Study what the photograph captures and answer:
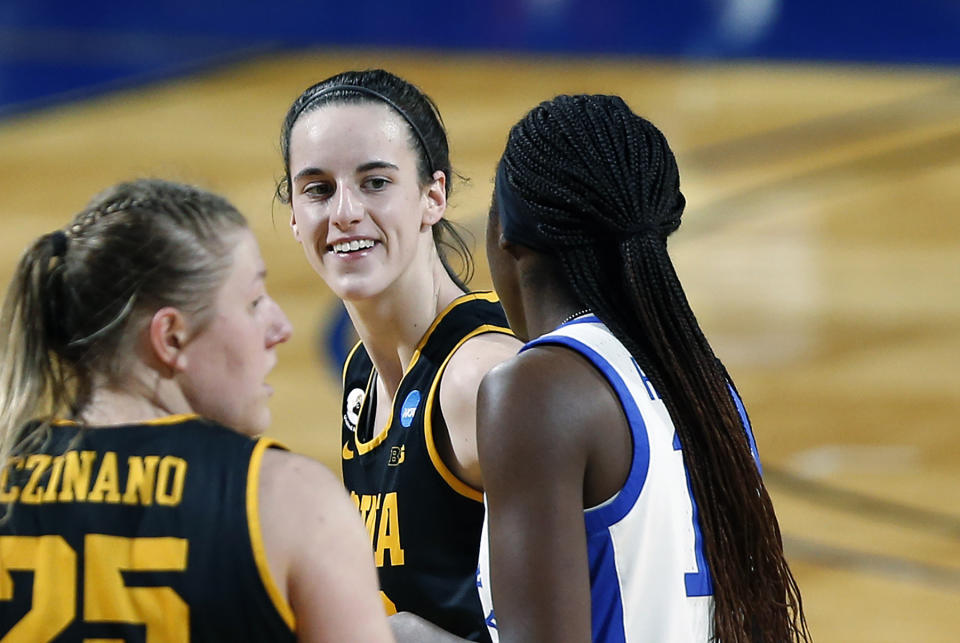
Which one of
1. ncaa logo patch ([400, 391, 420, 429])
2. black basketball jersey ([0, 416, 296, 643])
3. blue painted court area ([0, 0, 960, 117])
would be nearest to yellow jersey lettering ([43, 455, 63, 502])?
black basketball jersey ([0, 416, 296, 643])

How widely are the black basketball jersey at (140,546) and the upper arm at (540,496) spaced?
1.01ft

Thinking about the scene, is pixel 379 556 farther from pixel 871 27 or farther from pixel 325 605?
pixel 871 27

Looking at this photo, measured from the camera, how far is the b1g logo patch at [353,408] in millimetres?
2910

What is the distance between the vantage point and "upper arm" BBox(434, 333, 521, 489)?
2447 mm

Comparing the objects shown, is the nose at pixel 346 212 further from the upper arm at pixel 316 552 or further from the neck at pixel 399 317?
the upper arm at pixel 316 552

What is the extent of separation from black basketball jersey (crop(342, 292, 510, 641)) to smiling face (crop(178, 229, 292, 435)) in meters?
0.65

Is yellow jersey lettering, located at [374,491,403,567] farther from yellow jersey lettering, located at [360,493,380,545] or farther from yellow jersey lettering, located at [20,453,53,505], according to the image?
yellow jersey lettering, located at [20,453,53,505]

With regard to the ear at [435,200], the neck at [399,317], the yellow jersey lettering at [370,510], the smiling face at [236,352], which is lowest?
the yellow jersey lettering at [370,510]

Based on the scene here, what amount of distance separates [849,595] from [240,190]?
170 inches

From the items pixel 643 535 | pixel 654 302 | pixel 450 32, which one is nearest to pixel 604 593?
pixel 643 535

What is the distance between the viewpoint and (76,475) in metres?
1.73

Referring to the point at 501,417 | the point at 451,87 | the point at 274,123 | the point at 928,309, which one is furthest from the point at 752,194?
the point at 501,417

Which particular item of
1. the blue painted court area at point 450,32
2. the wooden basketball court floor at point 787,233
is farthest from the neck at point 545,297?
the blue painted court area at point 450,32

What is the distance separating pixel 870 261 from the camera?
7.26m
